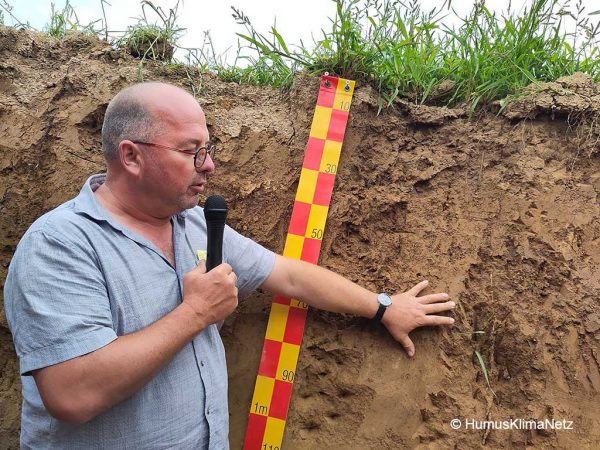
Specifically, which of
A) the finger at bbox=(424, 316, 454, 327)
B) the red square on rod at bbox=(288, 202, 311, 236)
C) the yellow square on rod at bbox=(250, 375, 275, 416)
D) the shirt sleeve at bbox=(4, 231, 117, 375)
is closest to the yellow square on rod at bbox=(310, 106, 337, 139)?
the red square on rod at bbox=(288, 202, 311, 236)

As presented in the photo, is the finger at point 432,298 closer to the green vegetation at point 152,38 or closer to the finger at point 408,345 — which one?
the finger at point 408,345

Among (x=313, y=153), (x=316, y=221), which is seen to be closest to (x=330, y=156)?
A: (x=313, y=153)

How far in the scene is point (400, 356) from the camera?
265 centimetres

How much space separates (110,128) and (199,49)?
1399mm

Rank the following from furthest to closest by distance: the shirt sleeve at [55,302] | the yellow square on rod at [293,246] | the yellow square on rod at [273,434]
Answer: the yellow square on rod at [293,246], the yellow square on rod at [273,434], the shirt sleeve at [55,302]

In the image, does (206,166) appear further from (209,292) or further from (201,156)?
(209,292)

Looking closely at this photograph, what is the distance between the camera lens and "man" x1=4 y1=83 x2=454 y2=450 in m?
1.71

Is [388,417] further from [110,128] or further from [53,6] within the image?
[53,6]

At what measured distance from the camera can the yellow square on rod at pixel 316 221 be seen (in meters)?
2.86

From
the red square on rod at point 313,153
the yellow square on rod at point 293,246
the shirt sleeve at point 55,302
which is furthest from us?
the red square on rod at point 313,153

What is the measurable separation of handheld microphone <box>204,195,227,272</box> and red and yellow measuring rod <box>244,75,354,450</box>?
0.82 meters

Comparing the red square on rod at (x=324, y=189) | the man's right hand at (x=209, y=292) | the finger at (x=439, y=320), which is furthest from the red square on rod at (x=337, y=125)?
the man's right hand at (x=209, y=292)

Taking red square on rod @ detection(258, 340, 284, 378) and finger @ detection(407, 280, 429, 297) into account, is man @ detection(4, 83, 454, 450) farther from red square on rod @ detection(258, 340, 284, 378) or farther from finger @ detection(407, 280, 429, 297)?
finger @ detection(407, 280, 429, 297)

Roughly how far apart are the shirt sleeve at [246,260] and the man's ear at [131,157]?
1.70ft
